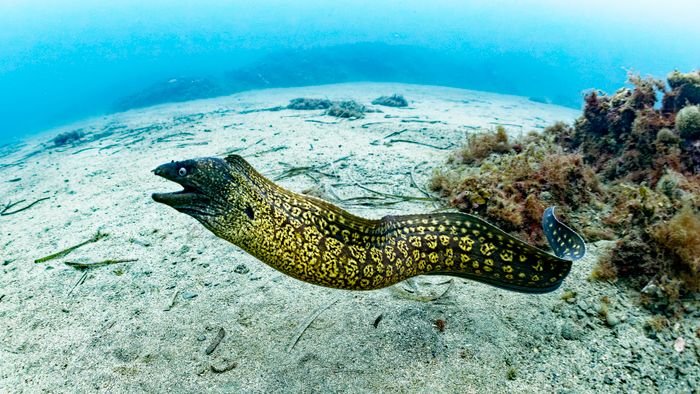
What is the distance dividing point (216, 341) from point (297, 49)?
243 feet

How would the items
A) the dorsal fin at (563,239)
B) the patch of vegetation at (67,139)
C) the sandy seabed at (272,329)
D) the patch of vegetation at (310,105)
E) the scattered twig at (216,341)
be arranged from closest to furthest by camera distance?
1. the sandy seabed at (272,329)
2. the scattered twig at (216,341)
3. the dorsal fin at (563,239)
4. the patch of vegetation at (67,139)
5. the patch of vegetation at (310,105)

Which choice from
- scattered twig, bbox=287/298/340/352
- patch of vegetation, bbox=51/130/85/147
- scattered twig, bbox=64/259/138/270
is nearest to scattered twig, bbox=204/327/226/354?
scattered twig, bbox=287/298/340/352

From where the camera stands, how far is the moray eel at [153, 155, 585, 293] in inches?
105

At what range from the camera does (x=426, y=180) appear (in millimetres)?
5684

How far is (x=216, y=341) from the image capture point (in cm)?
293

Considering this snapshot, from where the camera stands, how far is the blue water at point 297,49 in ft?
196

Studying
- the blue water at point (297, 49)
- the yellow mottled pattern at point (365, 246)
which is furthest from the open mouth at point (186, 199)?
the blue water at point (297, 49)

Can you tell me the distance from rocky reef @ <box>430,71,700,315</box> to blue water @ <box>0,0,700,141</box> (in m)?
40.9

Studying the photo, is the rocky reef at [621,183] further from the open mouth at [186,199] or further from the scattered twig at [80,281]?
the scattered twig at [80,281]

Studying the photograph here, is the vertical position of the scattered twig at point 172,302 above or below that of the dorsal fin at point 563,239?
below

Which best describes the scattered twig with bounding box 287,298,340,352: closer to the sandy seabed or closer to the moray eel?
the sandy seabed

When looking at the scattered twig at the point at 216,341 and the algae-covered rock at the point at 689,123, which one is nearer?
the scattered twig at the point at 216,341

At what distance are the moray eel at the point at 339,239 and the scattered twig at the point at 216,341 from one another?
2.92 ft

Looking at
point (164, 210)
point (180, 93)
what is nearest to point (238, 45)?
point (180, 93)
